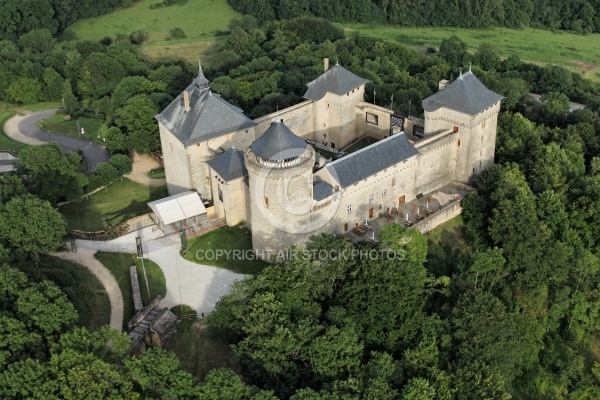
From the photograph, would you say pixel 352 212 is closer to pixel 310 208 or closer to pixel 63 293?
pixel 310 208

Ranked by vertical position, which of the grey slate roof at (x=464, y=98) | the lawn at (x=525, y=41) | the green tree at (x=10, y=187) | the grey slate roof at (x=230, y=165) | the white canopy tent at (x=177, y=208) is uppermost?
the grey slate roof at (x=464, y=98)

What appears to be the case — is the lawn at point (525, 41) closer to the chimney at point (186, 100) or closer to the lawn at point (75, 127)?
the lawn at point (75, 127)

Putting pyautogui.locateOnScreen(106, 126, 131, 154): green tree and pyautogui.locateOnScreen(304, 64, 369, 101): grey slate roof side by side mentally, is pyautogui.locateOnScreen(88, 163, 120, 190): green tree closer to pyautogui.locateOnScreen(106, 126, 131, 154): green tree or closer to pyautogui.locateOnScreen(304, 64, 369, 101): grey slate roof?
pyautogui.locateOnScreen(106, 126, 131, 154): green tree

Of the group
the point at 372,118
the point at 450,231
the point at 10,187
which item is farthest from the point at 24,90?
the point at 450,231

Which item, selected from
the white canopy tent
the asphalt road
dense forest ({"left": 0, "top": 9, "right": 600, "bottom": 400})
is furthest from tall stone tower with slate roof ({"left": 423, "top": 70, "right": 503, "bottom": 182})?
the asphalt road

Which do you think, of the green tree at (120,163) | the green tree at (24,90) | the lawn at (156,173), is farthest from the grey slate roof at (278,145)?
the green tree at (24,90)
